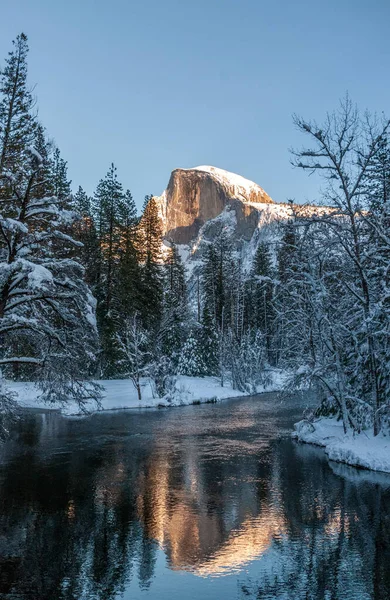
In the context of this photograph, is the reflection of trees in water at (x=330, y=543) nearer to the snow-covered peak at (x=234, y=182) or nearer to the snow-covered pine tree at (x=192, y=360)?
the snow-covered pine tree at (x=192, y=360)

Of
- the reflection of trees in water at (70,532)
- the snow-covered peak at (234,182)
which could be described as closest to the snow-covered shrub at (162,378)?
the reflection of trees in water at (70,532)

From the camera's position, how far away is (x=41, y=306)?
14.8 meters

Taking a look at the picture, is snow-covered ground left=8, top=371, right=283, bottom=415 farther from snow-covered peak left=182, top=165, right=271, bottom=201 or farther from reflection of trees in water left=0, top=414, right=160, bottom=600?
snow-covered peak left=182, top=165, right=271, bottom=201

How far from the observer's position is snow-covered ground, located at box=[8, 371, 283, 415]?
3472 centimetres

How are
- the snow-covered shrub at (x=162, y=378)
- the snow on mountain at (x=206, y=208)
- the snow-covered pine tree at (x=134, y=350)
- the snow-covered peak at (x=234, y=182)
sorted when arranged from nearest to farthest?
1. the snow-covered shrub at (x=162, y=378)
2. the snow-covered pine tree at (x=134, y=350)
3. the snow on mountain at (x=206, y=208)
4. the snow-covered peak at (x=234, y=182)

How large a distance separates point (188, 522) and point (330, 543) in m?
3.21

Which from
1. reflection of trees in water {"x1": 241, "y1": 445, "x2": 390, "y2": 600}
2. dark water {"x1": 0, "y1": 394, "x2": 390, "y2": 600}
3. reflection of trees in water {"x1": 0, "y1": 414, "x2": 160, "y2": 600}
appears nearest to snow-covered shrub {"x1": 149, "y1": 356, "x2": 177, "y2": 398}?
dark water {"x1": 0, "y1": 394, "x2": 390, "y2": 600}

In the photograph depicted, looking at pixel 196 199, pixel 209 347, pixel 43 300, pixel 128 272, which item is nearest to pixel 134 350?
pixel 128 272

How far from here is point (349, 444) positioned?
18578 millimetres

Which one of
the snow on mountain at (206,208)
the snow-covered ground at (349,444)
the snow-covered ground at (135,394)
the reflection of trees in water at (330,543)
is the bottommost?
the reflection of trees in water at (330,543)

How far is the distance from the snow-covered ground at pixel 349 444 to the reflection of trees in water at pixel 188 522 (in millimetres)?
679

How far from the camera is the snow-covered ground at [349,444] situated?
16812mm

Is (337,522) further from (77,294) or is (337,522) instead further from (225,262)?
(225,262)

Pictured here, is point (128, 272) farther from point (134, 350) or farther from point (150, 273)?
point (134, 350)
